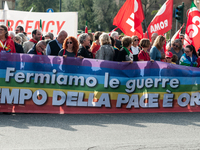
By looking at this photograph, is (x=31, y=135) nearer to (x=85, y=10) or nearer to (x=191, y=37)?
(x=191, y=37)

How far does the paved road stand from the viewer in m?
5.43

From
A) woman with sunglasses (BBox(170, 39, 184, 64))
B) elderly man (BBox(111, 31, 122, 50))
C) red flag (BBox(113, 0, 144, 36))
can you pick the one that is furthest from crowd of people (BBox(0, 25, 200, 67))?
elderly man (BBox(111, 31, 122, 50))

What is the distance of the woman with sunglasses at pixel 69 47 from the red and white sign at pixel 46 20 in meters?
5.31

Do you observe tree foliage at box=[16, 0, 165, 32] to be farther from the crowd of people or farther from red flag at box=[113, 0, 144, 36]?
the crowd of people

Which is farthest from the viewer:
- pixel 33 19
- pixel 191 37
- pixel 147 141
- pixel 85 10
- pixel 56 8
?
pixel 56 8

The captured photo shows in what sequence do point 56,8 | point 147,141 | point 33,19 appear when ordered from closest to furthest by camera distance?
point 147,141, point 33,19, point 56,8

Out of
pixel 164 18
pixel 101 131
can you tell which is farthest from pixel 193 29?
pixel 101 131

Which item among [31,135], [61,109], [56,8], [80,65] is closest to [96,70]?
[80,65]

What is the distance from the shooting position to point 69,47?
8.00 meters

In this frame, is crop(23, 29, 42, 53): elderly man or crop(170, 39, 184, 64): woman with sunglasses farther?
crop(170, 39, 184, 64): woman with sunglasses

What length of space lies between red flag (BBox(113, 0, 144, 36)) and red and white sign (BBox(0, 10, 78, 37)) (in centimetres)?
296

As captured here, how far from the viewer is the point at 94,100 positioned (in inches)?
304

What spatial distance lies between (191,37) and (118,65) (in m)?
3.13

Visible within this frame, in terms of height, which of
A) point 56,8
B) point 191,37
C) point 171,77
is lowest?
point 171,77
